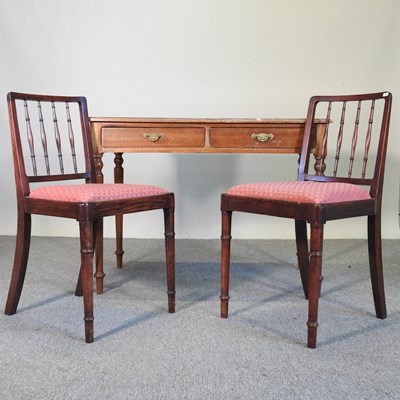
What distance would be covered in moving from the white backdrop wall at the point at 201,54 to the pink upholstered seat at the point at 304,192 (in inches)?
65.1

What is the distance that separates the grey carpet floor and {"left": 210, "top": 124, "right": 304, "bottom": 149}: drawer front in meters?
0.63

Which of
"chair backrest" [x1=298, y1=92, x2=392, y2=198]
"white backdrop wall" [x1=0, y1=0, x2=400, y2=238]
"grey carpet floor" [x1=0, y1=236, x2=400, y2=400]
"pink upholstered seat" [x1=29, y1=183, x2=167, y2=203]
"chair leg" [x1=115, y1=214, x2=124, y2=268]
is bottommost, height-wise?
"grey carpet floor" [x1=0, y1=236, x2=400, y2=400]

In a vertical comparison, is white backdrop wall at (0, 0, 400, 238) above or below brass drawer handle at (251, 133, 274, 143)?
above

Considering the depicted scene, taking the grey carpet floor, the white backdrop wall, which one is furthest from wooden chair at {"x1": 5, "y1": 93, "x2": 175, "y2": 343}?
the white backdrop wall

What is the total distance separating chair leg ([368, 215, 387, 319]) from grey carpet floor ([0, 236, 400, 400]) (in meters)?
0.05

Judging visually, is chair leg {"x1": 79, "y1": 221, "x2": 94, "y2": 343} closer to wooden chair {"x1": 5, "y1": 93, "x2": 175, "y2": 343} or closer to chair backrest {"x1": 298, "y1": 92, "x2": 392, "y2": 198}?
wooden chair {"x1": 5, "y1": 93, "x2": 175, "y2": 343}

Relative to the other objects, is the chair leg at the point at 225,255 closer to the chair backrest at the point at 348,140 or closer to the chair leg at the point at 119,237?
the chair backrest at the point at 348,140

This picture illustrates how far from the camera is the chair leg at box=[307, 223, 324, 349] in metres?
1.44

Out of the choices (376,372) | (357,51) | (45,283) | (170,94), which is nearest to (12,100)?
(45,283)

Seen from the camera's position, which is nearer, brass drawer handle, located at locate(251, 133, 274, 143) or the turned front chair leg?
brass drawer handle, located at locate(251, 133, 274, 143)

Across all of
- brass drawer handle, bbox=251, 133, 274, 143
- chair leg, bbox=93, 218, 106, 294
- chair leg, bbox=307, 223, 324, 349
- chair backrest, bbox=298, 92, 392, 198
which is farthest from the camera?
brass drawer handle, bbox=251, 133, 274, 143

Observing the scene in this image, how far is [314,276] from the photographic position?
4.78 feet

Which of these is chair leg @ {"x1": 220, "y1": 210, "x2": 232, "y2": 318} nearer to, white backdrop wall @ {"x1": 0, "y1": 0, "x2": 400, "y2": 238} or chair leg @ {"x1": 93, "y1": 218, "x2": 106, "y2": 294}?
chair leg @ {"x1": 93, "y1": 218, "x2": 106, "y2": 294}

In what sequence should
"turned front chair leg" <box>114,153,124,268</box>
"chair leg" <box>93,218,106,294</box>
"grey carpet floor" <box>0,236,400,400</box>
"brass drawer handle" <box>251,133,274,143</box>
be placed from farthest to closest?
1. "turned front chair leg" <box>114,153,124,268</box>
2. "brass drawer handle" <box>251,133,274,143</box>
3. "chair leg" <box>93,218,106,294</box>
4. "grey carpet floor" <box>0,236,400,400</box>
